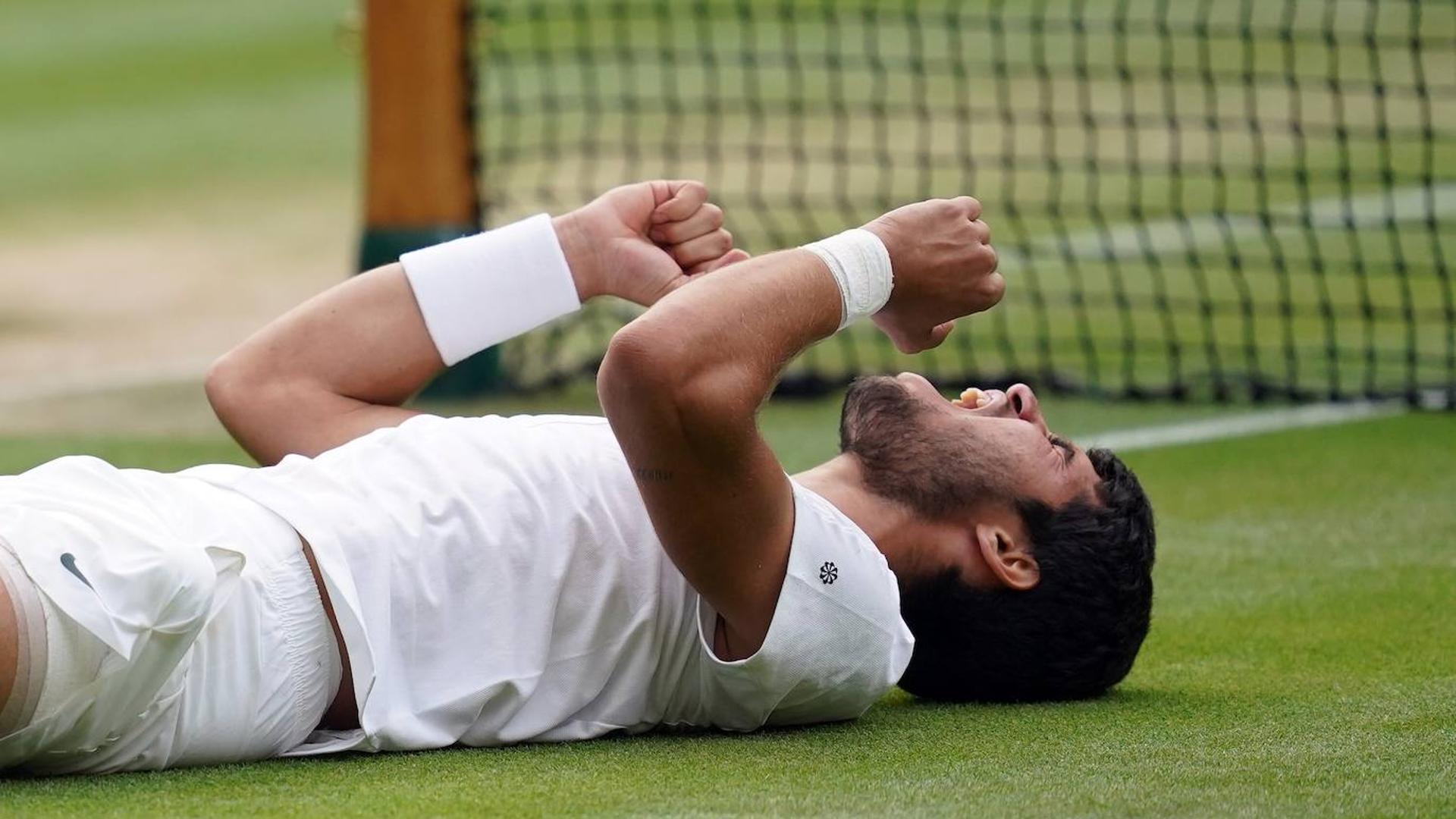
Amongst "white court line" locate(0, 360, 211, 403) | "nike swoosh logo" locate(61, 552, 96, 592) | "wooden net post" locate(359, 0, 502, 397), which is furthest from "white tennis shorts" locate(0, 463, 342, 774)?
"white court line" locate(0, 360, 211, 403)

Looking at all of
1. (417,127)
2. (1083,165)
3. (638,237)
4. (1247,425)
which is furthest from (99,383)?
(1083,165)

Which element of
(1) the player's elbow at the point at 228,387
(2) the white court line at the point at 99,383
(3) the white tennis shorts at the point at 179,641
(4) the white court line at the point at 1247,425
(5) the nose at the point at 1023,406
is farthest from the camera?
(2) the white court line at the point at 99,383

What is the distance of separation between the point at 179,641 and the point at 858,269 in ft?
3.34

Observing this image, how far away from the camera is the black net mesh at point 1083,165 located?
692 cm

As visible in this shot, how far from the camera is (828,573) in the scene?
2.79m

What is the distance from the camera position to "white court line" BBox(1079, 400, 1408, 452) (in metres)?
5.59

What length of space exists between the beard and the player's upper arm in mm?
299

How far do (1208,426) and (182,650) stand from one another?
378 cm

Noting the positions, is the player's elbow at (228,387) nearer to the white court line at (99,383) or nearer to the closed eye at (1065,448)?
the closed eye at (1065,448)

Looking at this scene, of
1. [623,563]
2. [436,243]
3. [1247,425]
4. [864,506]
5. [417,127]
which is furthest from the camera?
[417,127]

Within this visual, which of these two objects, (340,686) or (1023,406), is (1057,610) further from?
(340,686)

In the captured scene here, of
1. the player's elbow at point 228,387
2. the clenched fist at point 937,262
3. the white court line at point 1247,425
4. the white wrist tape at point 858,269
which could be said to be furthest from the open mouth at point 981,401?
the white court line at point 1247,425

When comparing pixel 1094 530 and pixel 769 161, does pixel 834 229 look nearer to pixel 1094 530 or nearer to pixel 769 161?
pixel 769 161

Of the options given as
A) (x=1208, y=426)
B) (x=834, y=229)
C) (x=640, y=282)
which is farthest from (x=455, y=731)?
(x=834, y=229)
